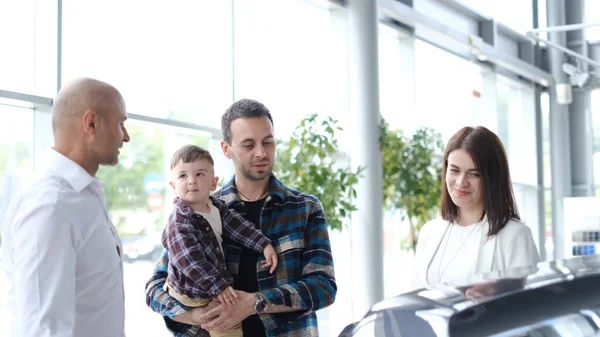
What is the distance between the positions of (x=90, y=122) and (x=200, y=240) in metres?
A: 0.46

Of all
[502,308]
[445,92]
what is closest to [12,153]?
[502,308]

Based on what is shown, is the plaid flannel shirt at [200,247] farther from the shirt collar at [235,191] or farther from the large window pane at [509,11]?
the large window pane at [509,11]

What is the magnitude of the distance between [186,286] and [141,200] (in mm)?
3599

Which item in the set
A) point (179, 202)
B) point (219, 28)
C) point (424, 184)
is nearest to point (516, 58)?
point (424, 184)

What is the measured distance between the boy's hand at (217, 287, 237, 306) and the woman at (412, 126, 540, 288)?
22.8 inches

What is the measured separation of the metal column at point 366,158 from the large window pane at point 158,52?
54.5 inches

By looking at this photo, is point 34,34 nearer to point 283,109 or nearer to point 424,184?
point 283,109

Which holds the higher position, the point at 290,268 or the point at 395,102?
the point at 395,102

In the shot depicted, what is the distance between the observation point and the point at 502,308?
2.58ft

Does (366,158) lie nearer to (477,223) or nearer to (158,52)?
(158,52)

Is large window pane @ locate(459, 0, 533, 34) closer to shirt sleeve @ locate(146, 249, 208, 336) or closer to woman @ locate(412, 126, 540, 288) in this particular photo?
woman @ locate(412, 126, 540, 288)

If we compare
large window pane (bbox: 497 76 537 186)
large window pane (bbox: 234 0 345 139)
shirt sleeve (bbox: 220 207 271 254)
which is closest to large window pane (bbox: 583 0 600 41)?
large window pane (bbox: 497 76 537 186)

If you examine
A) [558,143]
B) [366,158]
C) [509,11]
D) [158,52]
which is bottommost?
[366,158]

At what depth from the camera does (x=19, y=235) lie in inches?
72.3
